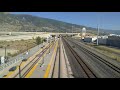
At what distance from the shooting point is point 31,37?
7856 cm
